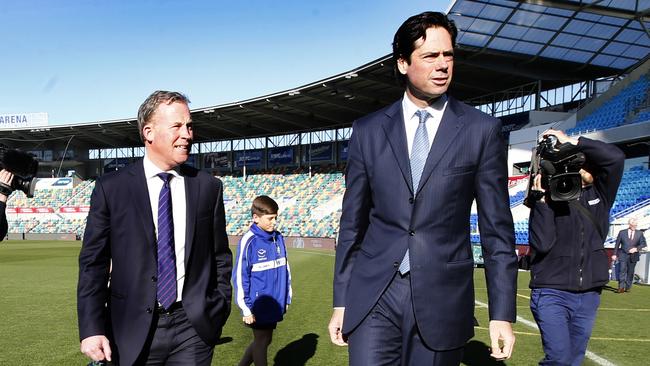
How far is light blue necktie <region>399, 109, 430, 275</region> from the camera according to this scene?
2.35 meters

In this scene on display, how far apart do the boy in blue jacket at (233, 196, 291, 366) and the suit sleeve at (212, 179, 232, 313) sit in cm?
188

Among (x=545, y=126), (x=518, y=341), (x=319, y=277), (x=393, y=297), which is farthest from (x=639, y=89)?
(x=393, y=297)

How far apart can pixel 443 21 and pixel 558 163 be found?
5.51 feet

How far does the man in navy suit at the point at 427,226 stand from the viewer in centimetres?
228

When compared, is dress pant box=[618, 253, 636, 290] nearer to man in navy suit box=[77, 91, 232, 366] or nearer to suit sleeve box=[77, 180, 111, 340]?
man in navy suit box=[77, 91, 232, 366]

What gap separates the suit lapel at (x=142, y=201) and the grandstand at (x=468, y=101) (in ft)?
30.7

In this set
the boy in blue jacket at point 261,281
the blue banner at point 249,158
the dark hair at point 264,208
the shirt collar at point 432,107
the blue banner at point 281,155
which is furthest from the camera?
the blue banner at point 249,158

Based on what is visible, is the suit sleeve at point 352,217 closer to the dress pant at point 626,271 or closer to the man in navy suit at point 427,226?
the man in navy suit at point 427,226

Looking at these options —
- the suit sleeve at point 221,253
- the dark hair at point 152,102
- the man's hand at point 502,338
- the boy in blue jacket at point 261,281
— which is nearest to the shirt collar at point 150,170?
the dark hair at point 152,102

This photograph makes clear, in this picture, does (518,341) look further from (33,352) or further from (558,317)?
(33,352)

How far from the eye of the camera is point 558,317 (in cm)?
374

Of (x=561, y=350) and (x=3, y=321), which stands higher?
(x=561, y=350)

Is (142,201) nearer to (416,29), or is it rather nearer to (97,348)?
(97,348)

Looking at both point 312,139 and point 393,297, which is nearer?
point 393,297
